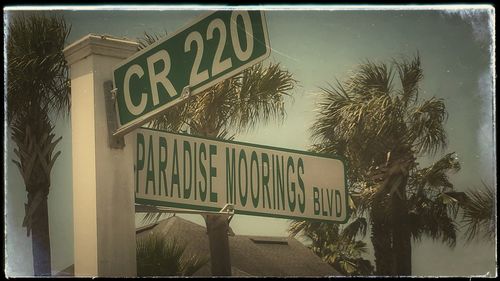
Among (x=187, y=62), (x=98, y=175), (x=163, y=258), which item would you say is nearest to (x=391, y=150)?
(x=187, y=62)

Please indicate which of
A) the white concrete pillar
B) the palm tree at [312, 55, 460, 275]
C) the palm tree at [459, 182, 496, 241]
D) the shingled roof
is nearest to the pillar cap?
the white concrete pillar

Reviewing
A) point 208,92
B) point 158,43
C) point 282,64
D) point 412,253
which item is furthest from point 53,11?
point 412,253

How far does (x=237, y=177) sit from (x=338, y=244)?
1.08 meters

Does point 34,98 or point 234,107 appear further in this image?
point 234,107

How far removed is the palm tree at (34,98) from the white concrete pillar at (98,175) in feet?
0.54

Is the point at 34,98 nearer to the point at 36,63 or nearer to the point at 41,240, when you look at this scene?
the point at 36,63

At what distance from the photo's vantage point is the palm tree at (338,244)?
326 inches

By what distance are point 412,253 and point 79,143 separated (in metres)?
3.11

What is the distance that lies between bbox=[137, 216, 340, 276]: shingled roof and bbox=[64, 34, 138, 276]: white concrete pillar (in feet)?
0.83

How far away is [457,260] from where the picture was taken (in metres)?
8.34

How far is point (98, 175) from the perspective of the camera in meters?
8.05

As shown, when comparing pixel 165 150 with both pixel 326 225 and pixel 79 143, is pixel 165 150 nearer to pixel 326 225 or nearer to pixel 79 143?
pixel 79 143

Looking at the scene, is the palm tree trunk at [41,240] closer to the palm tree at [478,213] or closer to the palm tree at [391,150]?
the palm tree at [391,150]

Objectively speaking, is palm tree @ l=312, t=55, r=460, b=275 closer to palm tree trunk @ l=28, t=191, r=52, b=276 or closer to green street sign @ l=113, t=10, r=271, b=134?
green street sign @ l=113, t=10, r=271, b=134
